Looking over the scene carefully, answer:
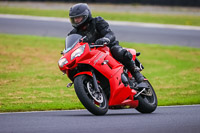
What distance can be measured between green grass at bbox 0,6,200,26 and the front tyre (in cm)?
1903

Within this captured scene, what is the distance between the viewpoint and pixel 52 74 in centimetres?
1366

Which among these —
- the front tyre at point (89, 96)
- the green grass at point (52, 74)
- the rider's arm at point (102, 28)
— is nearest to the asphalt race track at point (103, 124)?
the front tyre at point (89, 96)

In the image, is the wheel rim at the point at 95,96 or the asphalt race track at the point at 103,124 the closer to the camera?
the asphalt race track at the point at 103,124

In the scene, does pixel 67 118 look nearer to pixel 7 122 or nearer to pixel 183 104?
pixel 7 122

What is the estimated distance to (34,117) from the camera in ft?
24.0

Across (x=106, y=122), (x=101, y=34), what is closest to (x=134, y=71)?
(x=101, y=34)

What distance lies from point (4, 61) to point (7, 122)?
8.91 m

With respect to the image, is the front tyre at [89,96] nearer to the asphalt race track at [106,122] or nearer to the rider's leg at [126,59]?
the asphalt race track at [106,122]

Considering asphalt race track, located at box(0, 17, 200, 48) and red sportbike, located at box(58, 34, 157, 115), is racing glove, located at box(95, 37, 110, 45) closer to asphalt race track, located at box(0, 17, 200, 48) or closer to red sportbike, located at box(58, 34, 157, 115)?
red sportbike, located at box(58, 34, 157, 115)

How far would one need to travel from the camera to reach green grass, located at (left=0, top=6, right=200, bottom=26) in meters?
26.5

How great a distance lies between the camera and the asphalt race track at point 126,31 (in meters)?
21.4

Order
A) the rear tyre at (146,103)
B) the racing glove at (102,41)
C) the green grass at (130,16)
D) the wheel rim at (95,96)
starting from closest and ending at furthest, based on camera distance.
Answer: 1. the wheel rim at (95,96)
2. the racing glove at (102,41)
3. the rear tyre at (146,103)
4. the green grass at (130,16)

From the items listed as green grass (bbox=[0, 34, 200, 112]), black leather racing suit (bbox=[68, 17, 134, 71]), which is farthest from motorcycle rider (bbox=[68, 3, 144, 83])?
green grass (bbox=[0, 34, 200, 112])

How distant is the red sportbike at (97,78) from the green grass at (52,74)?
173 cm
